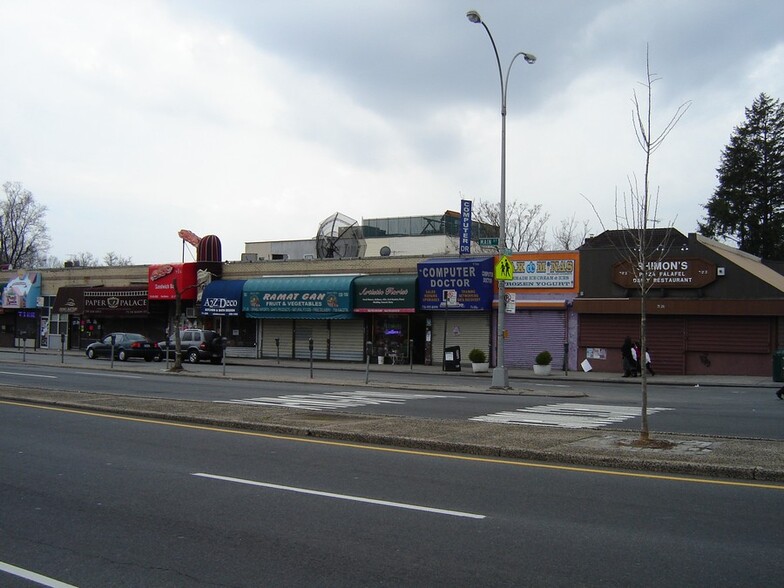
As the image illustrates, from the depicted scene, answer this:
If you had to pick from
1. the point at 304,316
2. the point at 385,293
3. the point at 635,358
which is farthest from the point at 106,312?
the point at 635,358

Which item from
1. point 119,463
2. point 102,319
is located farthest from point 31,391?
point 102,319

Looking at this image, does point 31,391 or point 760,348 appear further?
point 760,348

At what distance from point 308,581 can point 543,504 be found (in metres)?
3.20

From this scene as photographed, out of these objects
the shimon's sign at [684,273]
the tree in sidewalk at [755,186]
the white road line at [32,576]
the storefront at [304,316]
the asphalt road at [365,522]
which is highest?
the tree in sidewalk at [755,186]

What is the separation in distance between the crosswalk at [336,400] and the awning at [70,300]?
3420 centimetres

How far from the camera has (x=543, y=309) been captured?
33656 mm

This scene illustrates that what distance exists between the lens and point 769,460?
30.2 ft

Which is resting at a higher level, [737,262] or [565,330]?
[737,262]

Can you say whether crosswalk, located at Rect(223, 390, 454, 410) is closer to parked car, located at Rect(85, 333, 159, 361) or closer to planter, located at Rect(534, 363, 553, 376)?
planter, located at Rect(534, 363, 553, 376)

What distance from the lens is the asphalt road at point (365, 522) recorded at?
550 centimetres

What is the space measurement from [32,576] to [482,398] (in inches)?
615

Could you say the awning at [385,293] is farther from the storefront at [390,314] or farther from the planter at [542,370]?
the planter at [542,370]

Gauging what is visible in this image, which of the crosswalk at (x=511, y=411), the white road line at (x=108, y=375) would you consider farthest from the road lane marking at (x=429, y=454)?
the white road line at (x=108, y=375)

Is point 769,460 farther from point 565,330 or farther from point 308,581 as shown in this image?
point 565,330
